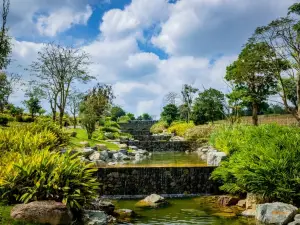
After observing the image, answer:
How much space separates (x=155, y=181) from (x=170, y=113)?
3464cm

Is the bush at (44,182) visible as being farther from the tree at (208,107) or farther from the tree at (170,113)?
the tree at (170,113)

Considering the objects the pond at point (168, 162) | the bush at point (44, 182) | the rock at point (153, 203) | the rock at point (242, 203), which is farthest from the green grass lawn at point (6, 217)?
the pond at point (168, 162)

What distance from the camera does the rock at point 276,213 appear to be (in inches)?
301

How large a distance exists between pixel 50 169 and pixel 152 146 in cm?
2034

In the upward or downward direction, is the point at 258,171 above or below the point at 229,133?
below

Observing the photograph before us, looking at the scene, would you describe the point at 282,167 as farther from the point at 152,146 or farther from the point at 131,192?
the point at 152,146

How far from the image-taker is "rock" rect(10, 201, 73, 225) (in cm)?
596

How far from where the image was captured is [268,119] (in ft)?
117

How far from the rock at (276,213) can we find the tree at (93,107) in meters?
17.5

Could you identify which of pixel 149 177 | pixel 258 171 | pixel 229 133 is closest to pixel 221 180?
pixel 149 177

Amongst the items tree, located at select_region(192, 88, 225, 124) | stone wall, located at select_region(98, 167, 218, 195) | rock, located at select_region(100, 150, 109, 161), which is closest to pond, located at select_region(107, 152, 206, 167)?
rock, located at select_region(100, 150, 109, 161)

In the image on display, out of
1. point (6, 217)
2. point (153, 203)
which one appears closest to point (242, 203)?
point (153, 203)

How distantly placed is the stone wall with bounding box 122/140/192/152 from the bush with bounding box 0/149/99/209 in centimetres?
1943

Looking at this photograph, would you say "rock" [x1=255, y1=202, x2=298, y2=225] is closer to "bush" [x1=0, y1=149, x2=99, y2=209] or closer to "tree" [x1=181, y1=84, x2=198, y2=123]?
"bush" [x1=0, y1=149, x2=99, y2=209]
